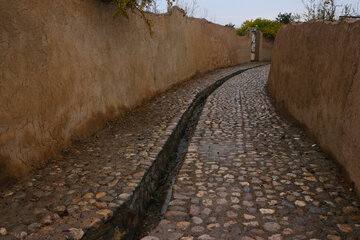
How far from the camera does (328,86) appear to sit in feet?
12.4

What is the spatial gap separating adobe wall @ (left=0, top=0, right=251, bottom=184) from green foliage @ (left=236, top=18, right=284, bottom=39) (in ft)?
48.0

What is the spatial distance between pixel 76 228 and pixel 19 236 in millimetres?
352

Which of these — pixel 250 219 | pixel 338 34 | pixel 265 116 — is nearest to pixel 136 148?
pixel 250 219

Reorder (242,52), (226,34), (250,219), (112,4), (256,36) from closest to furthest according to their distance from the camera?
(250,219)
(112,4)
(226,34)
(242,52)
(256,36)

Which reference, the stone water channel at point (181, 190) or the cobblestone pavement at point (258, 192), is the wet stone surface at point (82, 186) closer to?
the stone water channel at point (181, 190)

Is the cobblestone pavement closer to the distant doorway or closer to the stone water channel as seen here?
the stone water channel

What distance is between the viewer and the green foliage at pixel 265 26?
19.2 m

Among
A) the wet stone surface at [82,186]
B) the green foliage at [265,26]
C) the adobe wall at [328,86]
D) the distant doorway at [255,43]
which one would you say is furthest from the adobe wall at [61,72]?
the green foliage at [265,26]

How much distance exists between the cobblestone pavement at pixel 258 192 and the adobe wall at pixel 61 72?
1352mm

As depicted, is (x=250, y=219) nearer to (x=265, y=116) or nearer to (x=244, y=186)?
(x=244, y=186)

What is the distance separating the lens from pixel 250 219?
8.82 ft

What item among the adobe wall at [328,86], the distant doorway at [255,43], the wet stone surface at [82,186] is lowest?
the wet stone surface at [82,186]

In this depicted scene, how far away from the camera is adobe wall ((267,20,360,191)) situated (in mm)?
3057

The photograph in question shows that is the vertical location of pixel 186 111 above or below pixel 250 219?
above
